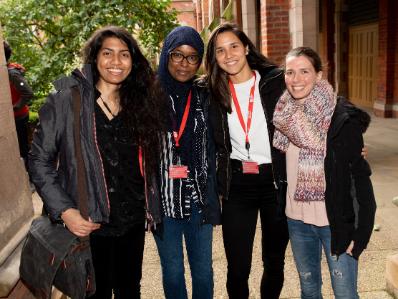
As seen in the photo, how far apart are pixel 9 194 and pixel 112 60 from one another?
1151 mm

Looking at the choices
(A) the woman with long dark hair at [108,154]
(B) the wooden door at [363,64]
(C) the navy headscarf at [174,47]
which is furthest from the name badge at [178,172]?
(B) the wooden door at [363,64]

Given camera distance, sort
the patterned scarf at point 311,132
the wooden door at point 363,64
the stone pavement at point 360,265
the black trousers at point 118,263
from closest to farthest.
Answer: the patterned scarf at point 311,132
the black trousers at point 118,263
the stone pavement at point 360,265
the wooden door at point 363,64

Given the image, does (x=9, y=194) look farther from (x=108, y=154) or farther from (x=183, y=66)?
(x=183, y=66)

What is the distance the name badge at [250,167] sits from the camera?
8.36ft

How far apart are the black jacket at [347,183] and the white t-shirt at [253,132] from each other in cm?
48

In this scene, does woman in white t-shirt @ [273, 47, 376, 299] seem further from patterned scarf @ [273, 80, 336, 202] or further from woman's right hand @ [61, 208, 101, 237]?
woman's right hand @ [61, 208, 101, 237]

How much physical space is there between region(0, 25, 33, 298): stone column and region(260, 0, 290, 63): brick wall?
19.7ft

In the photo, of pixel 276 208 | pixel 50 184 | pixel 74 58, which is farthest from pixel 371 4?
pixel 50 184

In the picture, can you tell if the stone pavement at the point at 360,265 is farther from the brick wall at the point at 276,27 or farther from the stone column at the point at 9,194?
the brick wall at the point at 276,27

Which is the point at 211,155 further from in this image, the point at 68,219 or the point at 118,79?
the point at 68,219

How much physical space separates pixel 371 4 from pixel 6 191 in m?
12.7

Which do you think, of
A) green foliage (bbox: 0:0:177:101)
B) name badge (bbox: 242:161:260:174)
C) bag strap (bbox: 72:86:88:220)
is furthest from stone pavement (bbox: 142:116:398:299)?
green foliage (bbox: 0:0:177:101)

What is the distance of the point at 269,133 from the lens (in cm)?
254

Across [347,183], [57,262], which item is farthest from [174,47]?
[57,262]
